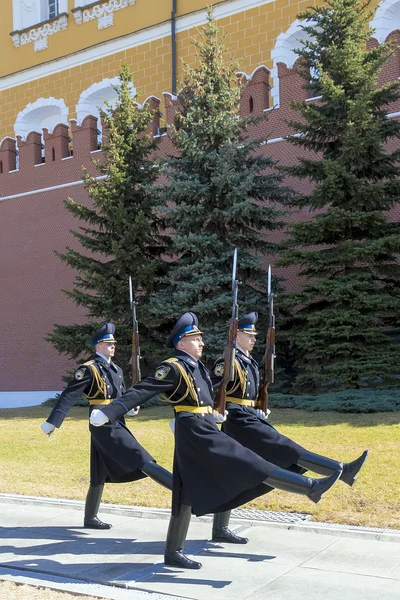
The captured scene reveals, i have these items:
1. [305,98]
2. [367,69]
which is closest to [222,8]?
[305,98]

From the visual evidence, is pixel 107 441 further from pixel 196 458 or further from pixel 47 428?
pixel 196 458

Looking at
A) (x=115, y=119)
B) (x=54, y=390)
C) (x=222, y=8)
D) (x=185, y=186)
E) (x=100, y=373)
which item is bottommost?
(x=54, y=390)

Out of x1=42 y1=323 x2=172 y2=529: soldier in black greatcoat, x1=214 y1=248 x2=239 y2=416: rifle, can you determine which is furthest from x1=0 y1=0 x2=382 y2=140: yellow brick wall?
x1=214 y1=248 x2=239 y2=416: rifle

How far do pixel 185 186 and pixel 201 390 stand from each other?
1001 cm

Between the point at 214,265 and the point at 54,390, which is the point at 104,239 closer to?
the point at 214,265

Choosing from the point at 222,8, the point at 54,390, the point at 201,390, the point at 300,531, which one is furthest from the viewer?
the point at 222,8

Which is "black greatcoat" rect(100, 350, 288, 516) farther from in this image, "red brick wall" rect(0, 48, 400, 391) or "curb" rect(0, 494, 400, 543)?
"red brick wall" rect(0, 48, 400, 391)

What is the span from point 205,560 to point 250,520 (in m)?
1.09

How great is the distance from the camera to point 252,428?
5.27 metres

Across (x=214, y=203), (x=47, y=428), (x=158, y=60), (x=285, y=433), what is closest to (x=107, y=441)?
(x=47, y=428)

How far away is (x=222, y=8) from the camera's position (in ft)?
69.8

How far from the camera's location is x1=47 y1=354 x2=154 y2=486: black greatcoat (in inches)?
219

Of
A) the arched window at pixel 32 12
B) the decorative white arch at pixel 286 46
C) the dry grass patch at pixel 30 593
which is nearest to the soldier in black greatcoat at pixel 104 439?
the dry grass patch at pixel 30 593

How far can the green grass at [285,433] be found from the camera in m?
6.37
